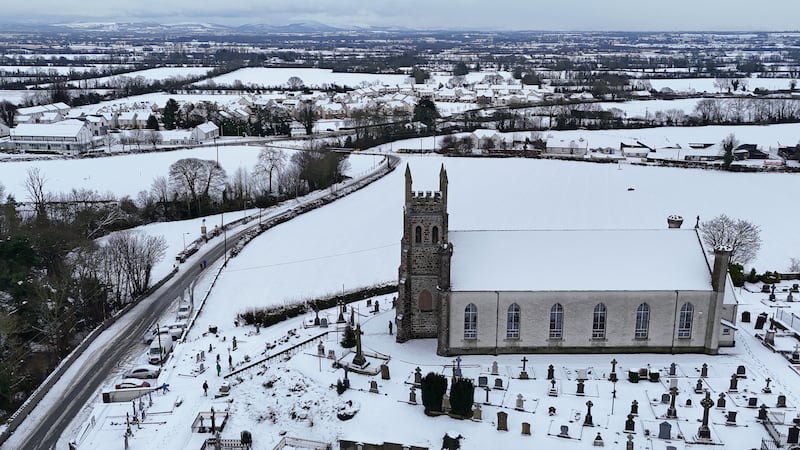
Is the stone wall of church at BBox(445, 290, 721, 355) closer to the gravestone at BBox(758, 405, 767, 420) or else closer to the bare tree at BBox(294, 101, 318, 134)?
the gravestone at BBox(758, 405, 767, 420)

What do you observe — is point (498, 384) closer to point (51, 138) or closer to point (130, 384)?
point (130, 384)

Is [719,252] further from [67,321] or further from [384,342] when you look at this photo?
[67,321]

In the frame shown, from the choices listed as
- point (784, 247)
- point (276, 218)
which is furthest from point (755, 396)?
point (276, 218)

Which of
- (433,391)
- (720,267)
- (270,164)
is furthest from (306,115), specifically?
(433,391)

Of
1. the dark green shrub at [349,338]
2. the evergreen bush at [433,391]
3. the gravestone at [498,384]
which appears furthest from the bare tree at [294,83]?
the evergreen bush at [433,391]

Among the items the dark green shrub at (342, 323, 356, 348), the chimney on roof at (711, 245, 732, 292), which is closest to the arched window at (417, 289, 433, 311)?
the dark green shrub at (342, 323, 356, 348)
